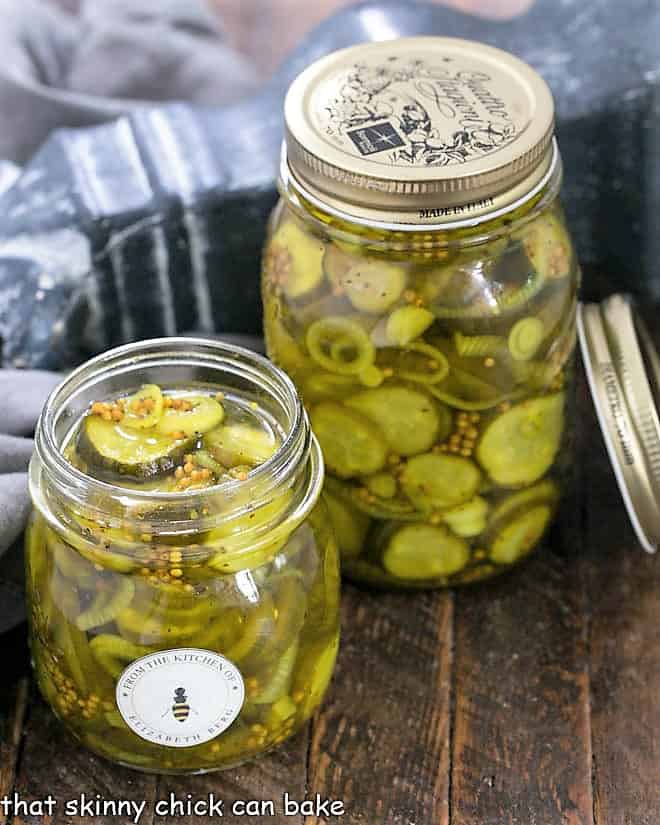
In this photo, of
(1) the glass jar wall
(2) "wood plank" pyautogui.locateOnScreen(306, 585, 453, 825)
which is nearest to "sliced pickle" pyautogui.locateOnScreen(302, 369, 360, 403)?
(1) the glass jar wall

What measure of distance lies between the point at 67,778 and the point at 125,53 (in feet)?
3.03

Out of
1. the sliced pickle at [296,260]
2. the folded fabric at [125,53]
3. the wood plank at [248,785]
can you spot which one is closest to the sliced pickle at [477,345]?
the sliced pickle at [296,260]

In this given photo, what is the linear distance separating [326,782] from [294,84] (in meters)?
0.54

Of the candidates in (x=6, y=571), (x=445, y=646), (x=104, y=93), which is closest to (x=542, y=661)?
(x=445, y=646)

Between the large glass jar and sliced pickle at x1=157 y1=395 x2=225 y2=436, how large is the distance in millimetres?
103

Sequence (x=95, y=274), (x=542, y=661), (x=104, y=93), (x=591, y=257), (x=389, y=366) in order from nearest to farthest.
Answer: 1. (x=389, y=366)
2. (x=542, y=661)
3. (x=95, y=274)
4. (x=591, y=257)
5. (x=104, y=93)

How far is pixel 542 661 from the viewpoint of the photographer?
1.10 m

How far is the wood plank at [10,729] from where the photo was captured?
1.00 m

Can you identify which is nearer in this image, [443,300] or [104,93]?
[443,300]

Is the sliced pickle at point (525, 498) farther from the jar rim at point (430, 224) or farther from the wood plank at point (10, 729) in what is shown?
the wood plank at point (10, 729)

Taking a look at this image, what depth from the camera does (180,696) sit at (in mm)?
924

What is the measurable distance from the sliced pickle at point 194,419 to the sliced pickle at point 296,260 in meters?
0.12

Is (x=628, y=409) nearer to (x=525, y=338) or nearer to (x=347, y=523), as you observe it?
(x=525, y=338)

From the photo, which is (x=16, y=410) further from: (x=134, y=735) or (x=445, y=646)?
(x=445, y=646)
